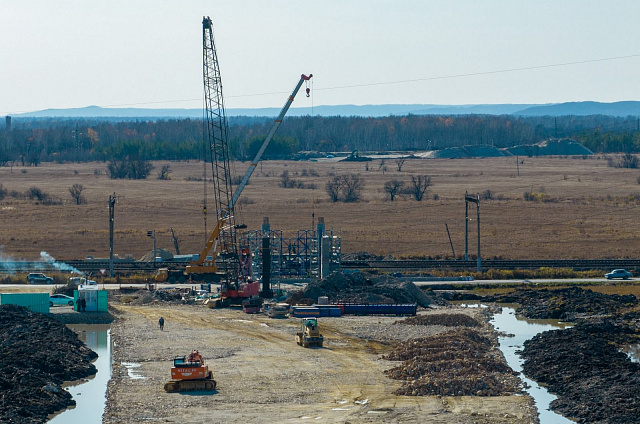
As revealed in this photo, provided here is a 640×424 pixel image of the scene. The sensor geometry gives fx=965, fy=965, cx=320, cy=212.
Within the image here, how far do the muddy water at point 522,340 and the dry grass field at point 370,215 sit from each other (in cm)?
2208

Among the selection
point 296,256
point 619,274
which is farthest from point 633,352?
point 296,256

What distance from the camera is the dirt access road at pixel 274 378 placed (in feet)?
102

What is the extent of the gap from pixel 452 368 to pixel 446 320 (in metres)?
12.4

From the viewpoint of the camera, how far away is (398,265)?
6675cm

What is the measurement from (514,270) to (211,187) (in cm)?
7320

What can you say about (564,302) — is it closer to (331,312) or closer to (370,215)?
(331,312)

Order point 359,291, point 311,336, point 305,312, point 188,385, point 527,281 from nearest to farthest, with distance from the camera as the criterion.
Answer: point 188,385
point 311,336
point 305,312
point 359,291
point 527,281

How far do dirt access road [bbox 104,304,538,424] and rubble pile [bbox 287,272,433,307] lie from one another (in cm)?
284

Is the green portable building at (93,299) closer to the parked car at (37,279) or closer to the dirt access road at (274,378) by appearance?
the dirt access road at (274,378)

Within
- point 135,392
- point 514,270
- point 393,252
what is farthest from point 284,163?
point 135,392

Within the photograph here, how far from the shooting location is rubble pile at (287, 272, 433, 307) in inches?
2099

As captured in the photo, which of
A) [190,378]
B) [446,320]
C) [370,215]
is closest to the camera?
[190,378]

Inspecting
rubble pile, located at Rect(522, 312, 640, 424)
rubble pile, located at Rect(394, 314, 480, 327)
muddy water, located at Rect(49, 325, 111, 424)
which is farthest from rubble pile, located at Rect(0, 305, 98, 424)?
rubble pile, located at Rect(522, 312, 640, 424)

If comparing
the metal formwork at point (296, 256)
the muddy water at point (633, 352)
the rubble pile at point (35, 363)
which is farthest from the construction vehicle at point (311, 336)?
the metal formwork at point (296, 256)
